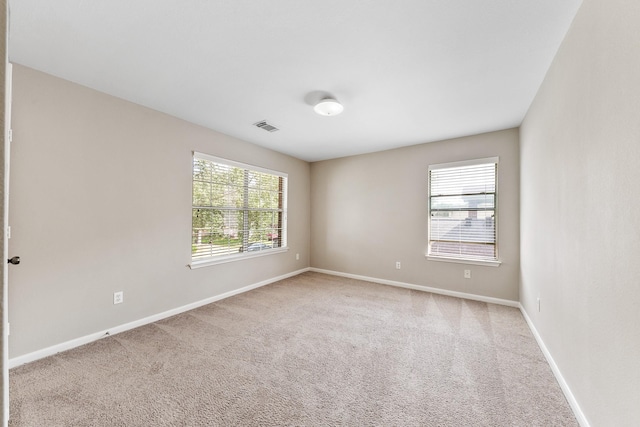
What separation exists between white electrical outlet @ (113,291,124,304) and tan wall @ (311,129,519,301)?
11.4 ft

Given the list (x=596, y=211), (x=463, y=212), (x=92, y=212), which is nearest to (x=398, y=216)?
(x=463, y=212)

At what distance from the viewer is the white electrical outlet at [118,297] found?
8.94 ft

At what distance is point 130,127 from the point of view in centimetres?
285

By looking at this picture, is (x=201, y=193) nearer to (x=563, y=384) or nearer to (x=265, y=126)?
(x=265, y=126)

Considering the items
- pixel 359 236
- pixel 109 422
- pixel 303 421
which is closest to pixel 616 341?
pixel 303 421

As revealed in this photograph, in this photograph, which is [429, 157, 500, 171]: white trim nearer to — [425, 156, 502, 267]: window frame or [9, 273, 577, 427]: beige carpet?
[425, 156, 502, 267]: window frame

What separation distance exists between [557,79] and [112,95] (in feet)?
13.3

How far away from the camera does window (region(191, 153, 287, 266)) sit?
3586mm

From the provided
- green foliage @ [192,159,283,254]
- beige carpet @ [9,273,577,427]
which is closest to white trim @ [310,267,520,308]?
beige carpet @ [9,273,577,427]

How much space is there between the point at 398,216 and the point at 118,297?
13.1 feet

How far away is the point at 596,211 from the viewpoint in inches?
57.6

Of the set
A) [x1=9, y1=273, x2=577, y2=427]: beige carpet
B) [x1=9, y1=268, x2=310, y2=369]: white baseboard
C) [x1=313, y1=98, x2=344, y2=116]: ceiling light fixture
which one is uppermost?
[x1=313, y1=98, x2=344, y2=116]: ceiling light fixture

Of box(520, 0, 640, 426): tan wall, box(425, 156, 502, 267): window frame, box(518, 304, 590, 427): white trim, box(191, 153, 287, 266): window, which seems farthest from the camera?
box(425, 156, 502, 267): window frame

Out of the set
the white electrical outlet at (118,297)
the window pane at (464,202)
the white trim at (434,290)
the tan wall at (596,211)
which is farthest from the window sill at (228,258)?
Result: the tan wall at (596,211)
